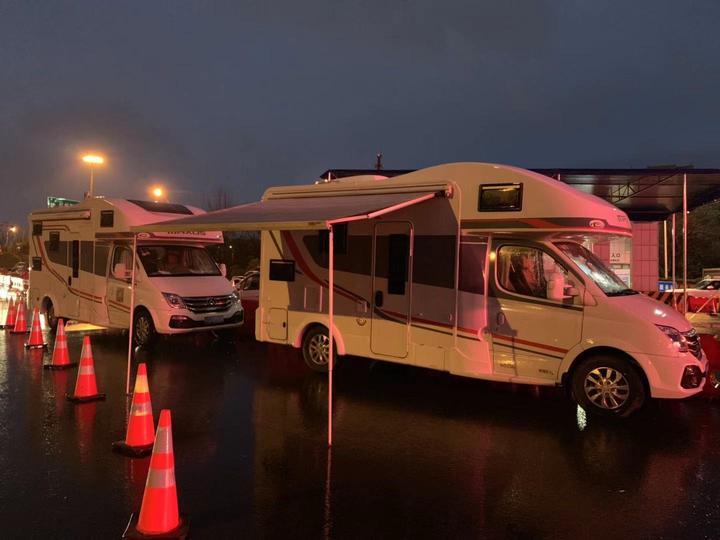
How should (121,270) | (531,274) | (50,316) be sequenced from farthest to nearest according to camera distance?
(50,316)
(121,270)
(531,274)

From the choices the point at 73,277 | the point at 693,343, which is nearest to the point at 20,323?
the point at 73,277

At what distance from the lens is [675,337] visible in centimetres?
660

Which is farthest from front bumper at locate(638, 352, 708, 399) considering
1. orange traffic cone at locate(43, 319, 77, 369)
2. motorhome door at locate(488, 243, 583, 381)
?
orange traffic cone at locate(43, 319, 77, 369)

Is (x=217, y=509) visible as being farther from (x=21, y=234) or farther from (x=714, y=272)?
(x=21, y=234)

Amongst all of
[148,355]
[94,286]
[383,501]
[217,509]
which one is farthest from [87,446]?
[94,286]

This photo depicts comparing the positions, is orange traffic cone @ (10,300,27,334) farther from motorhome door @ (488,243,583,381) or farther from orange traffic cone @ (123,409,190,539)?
orange traffic cone @ (123,409,190,539)

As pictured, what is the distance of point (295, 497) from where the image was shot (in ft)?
15.5

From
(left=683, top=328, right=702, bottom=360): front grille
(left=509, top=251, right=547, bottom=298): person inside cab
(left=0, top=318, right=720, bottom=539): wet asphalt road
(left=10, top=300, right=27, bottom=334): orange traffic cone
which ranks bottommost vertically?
(left=0, top=318, right=720, bottom=539): wet asphalt road

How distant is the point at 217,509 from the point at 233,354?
6.90 metres

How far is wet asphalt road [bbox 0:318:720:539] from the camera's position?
4.32m

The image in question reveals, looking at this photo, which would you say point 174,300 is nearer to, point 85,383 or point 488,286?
point 85,383

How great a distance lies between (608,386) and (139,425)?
5.08 meters

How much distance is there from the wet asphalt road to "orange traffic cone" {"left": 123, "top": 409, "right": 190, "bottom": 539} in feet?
0.67

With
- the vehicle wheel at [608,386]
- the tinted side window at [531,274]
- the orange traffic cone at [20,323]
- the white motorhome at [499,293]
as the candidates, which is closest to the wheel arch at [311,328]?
the white motorhome at [499,293]
